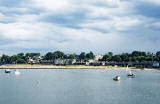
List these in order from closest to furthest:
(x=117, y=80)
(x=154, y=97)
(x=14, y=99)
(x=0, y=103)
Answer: (x=0, y=103) → (x=14, y=99) → (x=154, y=97) → (x=117, y=80)

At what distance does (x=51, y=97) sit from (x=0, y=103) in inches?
580

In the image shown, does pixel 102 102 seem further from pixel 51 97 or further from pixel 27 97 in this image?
pixel 27 97

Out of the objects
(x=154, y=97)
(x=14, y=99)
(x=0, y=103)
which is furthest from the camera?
(x=154, y=97)

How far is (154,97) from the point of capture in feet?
269

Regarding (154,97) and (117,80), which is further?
(117,80)

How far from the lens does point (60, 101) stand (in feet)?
236

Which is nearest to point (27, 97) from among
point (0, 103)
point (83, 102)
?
point (0, 103)

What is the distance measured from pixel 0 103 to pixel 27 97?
1034cm

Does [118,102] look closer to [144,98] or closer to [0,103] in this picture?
[144,98]

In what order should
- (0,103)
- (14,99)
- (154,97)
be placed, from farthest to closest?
(154,97) → (14,99) → (0,103)

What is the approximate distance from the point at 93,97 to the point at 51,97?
1186 cm

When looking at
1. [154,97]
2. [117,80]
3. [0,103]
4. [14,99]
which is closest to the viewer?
[0,103]

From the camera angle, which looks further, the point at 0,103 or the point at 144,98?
the point at 144,98

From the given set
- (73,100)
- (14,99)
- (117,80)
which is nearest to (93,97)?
(73,100)
